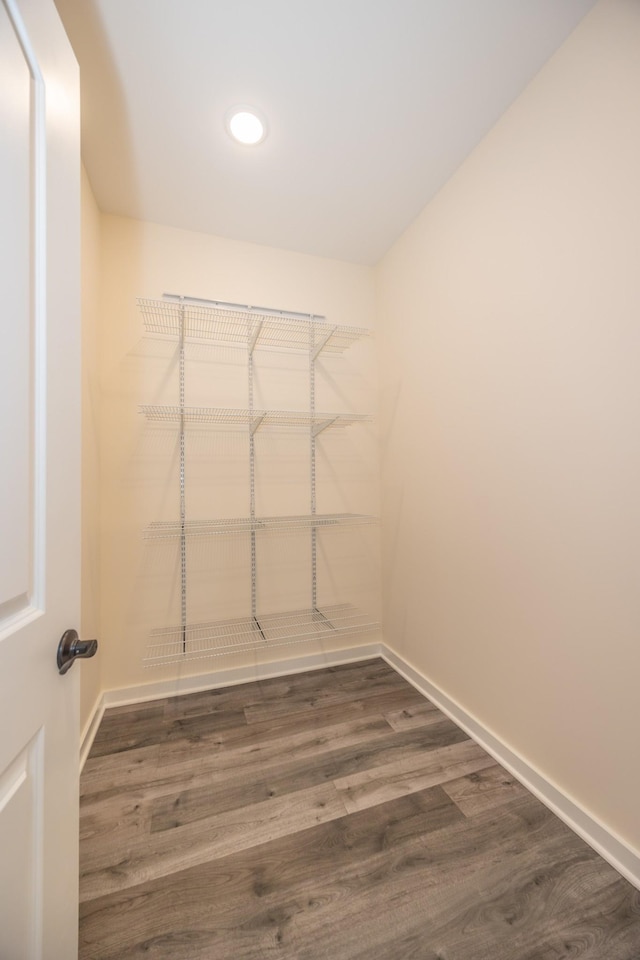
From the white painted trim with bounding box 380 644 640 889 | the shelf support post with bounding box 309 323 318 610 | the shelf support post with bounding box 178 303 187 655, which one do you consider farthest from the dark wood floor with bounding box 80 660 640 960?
the shelf support post with bounding box 309 323 318 610

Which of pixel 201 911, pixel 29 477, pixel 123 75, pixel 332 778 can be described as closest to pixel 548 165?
pixel 123 75

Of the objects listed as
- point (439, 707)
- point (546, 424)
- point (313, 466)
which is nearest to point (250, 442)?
point (313, 466)

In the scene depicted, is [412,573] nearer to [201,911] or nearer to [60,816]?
[201,911]

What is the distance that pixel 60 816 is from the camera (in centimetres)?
69

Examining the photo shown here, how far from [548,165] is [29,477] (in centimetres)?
185

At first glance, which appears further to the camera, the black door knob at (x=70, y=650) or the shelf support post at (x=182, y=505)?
the shelf support post at (x=182, y=505)

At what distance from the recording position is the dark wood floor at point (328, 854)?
92 centimetres

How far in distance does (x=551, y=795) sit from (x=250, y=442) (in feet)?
6.62

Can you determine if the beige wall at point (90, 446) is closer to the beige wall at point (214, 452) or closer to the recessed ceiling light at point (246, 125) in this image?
the beige wall at point (214, 452)

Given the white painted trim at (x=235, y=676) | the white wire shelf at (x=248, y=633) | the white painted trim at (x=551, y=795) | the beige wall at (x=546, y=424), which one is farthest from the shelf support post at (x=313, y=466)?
the white painted trim at (x=551, y=795)

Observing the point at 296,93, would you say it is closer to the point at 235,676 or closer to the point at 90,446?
the point at 90,446

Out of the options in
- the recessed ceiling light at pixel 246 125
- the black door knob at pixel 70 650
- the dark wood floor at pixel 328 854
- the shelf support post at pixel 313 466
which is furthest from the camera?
the shelf support post at pixel 313 466

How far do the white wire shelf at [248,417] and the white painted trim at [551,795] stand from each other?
60.3 inches

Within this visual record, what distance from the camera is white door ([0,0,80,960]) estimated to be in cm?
55
